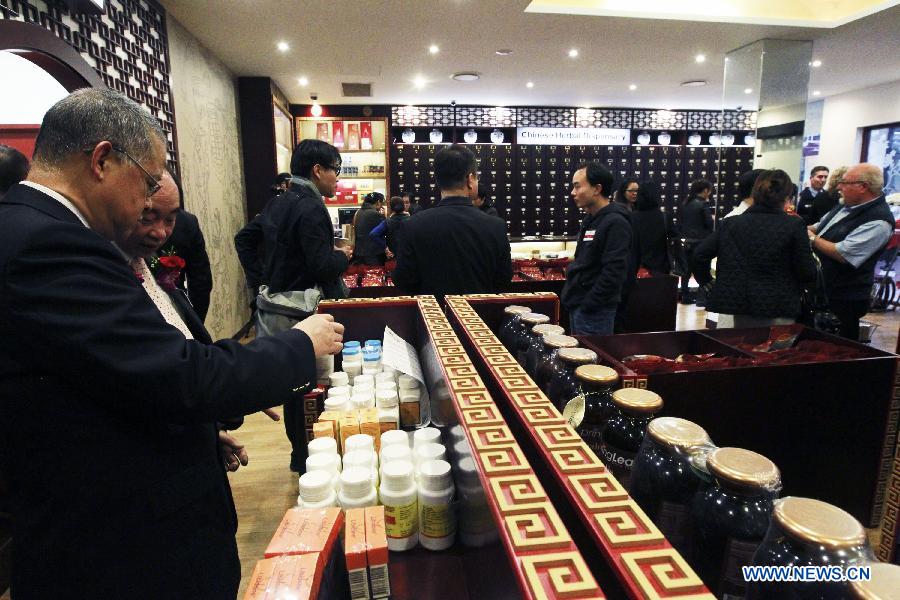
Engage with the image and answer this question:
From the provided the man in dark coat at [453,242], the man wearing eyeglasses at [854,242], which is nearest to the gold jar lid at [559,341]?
the man in dark coat at [453,242]

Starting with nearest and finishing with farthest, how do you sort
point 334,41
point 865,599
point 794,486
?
point 865,599 < point 794,486 < point 334,41

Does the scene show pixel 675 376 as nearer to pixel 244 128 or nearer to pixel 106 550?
pixel 106 550

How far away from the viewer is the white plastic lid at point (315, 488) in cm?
96

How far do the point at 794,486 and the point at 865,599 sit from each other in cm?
171

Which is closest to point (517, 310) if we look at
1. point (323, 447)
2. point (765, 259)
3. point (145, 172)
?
point (323, 447)

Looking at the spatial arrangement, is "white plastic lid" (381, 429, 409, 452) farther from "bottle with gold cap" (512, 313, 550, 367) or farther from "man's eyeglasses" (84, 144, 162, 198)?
"man's eyeglasses" (84, 144, 162, 198)

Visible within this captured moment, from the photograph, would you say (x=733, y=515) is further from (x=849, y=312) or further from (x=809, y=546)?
(x=849, y=312)

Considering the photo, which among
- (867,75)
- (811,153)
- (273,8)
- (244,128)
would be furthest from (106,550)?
(811,153)

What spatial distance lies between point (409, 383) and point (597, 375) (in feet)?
2.09

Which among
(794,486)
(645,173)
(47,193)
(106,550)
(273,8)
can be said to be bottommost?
(794,486)

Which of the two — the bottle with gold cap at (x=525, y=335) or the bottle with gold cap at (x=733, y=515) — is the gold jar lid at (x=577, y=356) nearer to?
the bottle with gold cap at (x=525, y=335)

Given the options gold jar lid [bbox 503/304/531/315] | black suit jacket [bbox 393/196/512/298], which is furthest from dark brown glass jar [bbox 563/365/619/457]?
black suit jacket [bbox 393/196/512/298]

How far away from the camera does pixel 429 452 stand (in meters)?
1.09

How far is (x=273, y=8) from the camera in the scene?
398 centimetres
